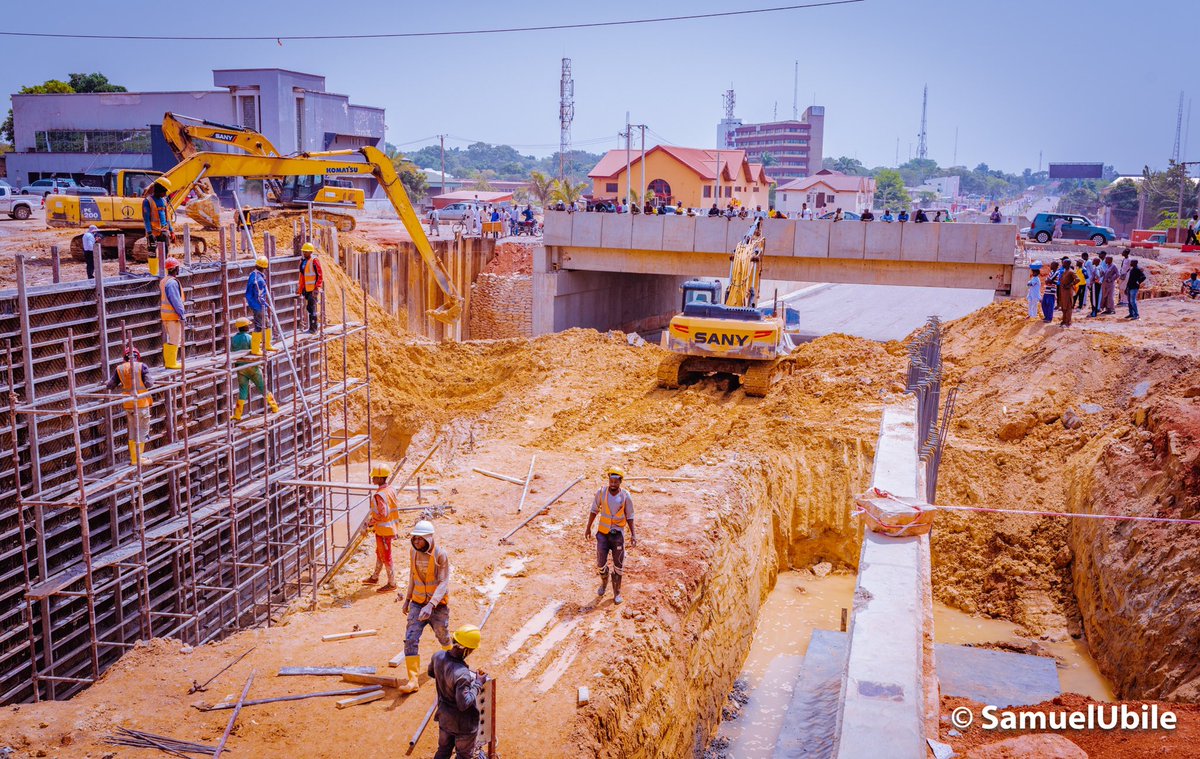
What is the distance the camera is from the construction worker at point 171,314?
1245 cm

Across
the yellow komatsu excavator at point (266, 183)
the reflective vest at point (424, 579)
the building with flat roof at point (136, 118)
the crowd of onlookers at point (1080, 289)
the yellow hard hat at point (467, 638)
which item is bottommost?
the reflective vest at point (424, 579)

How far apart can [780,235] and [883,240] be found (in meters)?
3.26

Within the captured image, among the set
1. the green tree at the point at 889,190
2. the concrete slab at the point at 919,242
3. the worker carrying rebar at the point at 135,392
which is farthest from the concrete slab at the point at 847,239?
the green tree at the point at 889,190

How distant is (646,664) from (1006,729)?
4207 mm

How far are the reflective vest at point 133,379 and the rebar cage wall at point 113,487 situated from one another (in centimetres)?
23

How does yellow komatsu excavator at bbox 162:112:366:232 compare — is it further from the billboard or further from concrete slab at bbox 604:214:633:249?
the billboard

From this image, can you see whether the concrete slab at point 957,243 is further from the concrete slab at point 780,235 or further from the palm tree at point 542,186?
the palm tree at point 542,186

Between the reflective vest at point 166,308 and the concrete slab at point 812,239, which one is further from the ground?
the concrete slab at point 812,239

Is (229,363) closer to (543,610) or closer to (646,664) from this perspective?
(543,610)

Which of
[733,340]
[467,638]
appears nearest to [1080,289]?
[733,340]

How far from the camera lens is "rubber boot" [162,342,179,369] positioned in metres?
12.9

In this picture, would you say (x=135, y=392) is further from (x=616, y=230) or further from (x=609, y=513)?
(x=616, y=230)

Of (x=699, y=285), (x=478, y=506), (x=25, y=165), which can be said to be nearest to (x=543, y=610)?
(x=478, y=506)

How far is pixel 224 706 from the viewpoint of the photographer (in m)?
9.28
